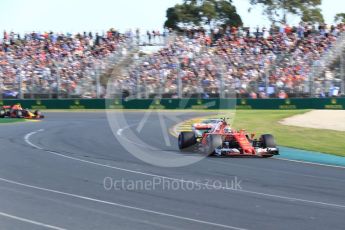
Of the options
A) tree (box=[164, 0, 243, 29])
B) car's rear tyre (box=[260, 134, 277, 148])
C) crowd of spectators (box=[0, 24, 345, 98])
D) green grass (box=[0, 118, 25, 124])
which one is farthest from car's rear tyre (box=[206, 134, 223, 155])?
tree (box=[164, 0, 243, 29])

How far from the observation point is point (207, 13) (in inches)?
2143

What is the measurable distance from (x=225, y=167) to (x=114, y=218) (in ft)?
17.5

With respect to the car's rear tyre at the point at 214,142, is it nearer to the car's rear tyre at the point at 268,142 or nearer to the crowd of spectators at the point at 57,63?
the car's rear tyre at the point at 268,142

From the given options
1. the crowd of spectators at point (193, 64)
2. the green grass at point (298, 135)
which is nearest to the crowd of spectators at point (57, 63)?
the crowd of spectators at point (193, 64)

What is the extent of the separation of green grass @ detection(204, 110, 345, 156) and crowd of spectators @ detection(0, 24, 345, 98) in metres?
5.91

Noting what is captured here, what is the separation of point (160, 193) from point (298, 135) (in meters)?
11.4

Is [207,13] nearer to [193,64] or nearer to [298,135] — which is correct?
[193,64]

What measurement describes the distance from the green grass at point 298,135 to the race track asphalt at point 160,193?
319cm

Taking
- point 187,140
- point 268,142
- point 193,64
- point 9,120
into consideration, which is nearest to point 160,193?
point 268,142

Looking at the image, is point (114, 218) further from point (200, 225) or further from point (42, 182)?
point (42, 182)

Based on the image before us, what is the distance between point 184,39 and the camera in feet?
119

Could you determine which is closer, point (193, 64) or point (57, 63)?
point (193, 64)

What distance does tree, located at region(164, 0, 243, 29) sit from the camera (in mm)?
54594

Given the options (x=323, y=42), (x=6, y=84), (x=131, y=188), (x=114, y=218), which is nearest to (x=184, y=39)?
(x=323, y=42)
